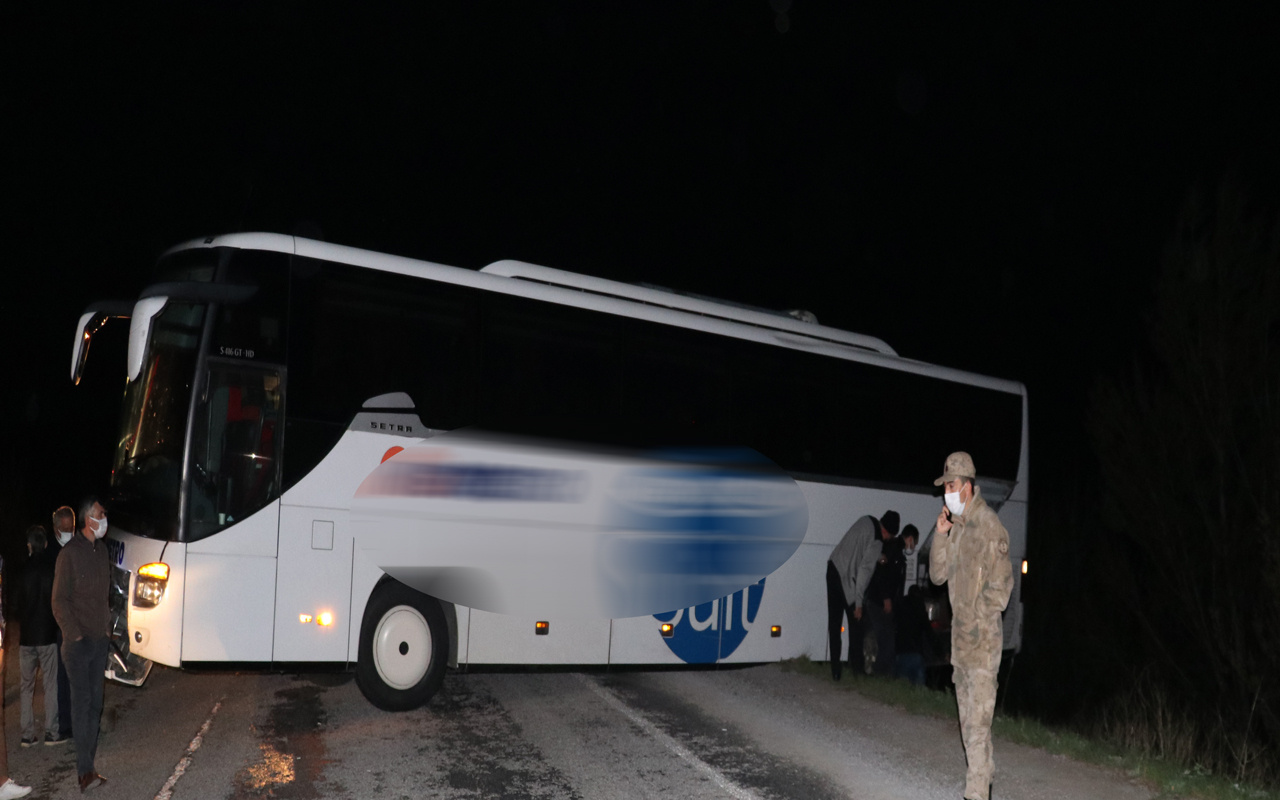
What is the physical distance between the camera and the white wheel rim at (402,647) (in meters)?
8.91

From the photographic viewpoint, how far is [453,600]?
30.0 feet

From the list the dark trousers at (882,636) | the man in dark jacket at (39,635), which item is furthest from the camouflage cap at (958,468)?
the man in dark jacket at (39,635)

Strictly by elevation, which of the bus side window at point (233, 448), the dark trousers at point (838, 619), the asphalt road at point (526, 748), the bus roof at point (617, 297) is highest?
the bus roof at point (617, 297)

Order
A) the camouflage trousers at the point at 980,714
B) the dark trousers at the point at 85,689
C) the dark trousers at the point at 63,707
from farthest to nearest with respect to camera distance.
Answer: the dark trousers at the point at 63,707, the dark trousers at the point at 85,689, the camouflage trousers at the point at 980,714

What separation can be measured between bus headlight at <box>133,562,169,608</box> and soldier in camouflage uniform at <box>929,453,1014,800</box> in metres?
5.91

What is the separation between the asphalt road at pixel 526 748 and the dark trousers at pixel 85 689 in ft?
0.88

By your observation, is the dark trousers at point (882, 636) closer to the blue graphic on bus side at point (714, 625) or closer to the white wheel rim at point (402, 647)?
the blue graphic on bus side at point (714, 625)

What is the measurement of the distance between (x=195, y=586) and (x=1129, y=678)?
20570 millimetres

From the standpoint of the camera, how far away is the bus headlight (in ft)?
26.1

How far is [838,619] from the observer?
12.1 m

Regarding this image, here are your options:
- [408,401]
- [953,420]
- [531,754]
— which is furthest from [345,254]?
[953,420]

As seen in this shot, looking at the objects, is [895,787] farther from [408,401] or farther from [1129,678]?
[1129,678]

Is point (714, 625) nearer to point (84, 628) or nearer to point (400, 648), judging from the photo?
point (400, 648)

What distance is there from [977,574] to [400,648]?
17.1 ft
